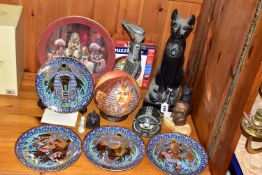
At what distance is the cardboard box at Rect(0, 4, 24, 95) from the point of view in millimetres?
1479

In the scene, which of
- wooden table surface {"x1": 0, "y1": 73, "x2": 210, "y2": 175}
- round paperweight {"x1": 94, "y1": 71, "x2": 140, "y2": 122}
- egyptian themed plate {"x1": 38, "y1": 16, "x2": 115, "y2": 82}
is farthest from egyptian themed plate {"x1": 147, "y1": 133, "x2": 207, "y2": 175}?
egyptian themed plate {"x1": 38, "y1": 16, "x2": 115, "y2": 82}

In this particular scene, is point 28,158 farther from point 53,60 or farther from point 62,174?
point 53,60

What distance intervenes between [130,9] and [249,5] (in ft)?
2.00

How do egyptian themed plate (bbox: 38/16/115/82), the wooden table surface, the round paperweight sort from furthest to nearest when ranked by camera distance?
egyptian themed plate (bbox: 38/16/115/82) < the round paperweight < the wooden table surface

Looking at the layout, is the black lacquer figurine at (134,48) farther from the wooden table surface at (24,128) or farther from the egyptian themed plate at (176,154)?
the egyptian themed plate at (176,154)

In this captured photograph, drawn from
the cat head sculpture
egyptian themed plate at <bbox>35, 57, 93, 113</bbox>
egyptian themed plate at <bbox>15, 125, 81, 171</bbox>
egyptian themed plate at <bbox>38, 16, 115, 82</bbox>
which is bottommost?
egyptian themed plate at <bbox>15, 125, 81, 171</bbox>

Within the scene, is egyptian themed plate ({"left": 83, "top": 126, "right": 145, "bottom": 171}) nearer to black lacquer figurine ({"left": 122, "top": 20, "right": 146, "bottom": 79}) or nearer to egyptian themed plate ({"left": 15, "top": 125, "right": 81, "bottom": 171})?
egyptian themed plate ({"left": 15, "top": 125, "right": 81, "bottom": 171})

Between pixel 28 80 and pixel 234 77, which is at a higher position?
pixel 234 77

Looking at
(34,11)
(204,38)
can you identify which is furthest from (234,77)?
(34,11)

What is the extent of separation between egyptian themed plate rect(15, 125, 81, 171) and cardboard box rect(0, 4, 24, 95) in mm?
260

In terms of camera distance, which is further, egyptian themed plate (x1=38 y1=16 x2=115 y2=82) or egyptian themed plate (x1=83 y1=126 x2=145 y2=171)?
egyptian themed plate (x1=38 y1=16 x2=115 y2=82)

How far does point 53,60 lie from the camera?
4.83 ft

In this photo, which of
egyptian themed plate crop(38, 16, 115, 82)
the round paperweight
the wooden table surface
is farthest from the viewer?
egyptian themed plate crop(38, 16, 115, 82)

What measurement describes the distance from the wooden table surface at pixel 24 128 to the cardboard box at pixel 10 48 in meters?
0.06
